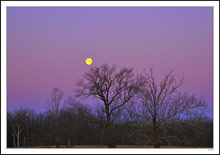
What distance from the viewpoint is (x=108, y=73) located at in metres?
9.10

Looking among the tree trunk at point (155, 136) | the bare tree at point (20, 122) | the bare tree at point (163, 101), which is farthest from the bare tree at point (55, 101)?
the tree trunk at point (155, 136)

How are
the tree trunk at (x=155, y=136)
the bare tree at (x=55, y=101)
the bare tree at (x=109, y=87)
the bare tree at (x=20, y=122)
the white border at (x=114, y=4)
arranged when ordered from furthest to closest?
the bare tree at (x=55, y=101), the bare tree at (x=20, y=122), the bare tree at (x=109, y=87), the tree trunk at (x=155, y=136), the white border at (x=114, y=4)

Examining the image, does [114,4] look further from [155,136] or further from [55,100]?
[55,100]

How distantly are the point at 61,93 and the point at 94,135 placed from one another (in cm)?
194

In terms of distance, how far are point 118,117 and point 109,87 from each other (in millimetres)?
927

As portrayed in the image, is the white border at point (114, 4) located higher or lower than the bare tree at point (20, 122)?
higher

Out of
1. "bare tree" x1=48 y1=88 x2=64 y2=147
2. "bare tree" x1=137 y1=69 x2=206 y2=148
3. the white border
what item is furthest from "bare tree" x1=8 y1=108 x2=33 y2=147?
the white border

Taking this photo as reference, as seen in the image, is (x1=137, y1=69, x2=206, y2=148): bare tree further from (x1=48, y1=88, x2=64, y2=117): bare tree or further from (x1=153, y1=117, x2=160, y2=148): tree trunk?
(x1=48, y1=88, x2=64, y2=117): bare tree

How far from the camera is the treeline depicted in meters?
7.60

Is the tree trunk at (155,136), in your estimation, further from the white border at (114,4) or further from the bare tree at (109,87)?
the white border at (114,4)

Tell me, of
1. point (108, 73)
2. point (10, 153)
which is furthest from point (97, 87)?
point (10, 153)

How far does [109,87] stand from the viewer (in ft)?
29.2

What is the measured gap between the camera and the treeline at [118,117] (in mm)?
7602

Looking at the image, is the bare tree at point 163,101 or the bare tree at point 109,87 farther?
the bare tree at point 109,87
